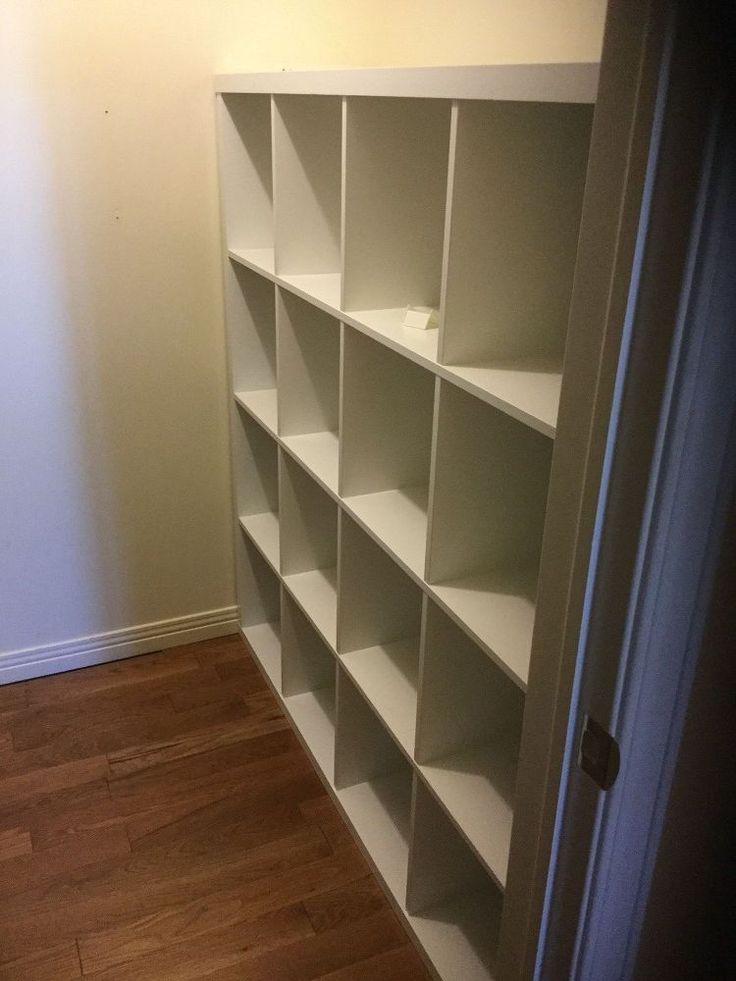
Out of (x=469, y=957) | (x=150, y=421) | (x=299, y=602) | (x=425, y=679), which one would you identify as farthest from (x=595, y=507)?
(x=150, y=421)

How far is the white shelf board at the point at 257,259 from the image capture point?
196cm

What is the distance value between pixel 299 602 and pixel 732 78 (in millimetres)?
1595

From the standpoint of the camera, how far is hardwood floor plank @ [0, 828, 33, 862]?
187 cm

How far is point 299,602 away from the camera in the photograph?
2055 millimetres

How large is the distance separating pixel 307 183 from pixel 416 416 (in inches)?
22.6

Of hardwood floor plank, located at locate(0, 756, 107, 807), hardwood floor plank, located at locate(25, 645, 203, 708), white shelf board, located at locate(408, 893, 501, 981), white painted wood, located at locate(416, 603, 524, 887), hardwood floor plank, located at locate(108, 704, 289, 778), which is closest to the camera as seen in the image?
white painted wood, located at locate(416, 603, 524, 887)

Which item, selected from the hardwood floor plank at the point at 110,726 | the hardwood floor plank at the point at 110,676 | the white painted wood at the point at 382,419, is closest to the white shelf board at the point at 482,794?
the white painted wood at the point at 382,419

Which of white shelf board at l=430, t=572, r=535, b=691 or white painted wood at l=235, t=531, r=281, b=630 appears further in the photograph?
white painted wood at l=235, t=531, r=281, b=630

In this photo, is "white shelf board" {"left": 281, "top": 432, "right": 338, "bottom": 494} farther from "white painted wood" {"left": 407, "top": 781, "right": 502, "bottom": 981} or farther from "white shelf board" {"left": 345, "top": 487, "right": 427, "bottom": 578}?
"white painted wood" {"left": 407, "top": 781, "right": 502, "bottom": 981}

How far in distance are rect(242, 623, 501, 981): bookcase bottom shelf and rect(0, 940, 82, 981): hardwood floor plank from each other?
63cm

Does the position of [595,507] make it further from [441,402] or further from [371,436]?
[371,436]

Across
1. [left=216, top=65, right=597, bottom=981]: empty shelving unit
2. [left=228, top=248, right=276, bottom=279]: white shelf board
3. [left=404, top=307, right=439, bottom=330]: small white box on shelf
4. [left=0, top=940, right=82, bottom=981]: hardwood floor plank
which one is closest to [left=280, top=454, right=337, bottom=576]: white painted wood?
[left=216, top=65, right=597, bottom=981]: empty shelving unit

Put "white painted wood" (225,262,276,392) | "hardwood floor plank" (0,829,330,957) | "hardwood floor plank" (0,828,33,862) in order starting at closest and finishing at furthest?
"hardwood floor plank" (0,829,330,957)
"hardwood floor plank" (0,828,33,862)
"white painted wood" (225,262,276,392)

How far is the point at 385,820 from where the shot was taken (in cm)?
193
